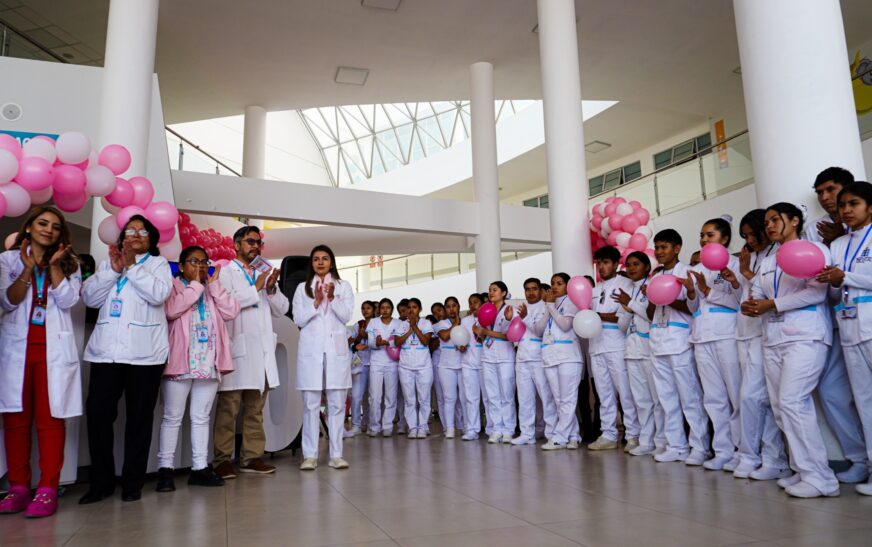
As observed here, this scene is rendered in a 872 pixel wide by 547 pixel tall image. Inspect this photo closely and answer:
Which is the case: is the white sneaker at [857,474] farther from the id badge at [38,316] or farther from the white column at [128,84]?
the white column at [128,84]

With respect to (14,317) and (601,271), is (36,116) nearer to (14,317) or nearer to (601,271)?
(14,317)

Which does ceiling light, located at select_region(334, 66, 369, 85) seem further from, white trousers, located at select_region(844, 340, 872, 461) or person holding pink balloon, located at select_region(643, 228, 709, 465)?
white trousers, located at select_region(844, 340, 872, 461)

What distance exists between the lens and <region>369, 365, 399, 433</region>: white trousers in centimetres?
671

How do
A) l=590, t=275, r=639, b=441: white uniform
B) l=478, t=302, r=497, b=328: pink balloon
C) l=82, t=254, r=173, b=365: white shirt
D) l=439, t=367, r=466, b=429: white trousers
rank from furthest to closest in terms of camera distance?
l=439, t=367, r=466, b=429: white trousers → l=478, t=302, r=497, b=328: pink balloon → l=590, t=275, r=639, b=441: white uniform → l=82, t=254, r=173, b=365: white shirt

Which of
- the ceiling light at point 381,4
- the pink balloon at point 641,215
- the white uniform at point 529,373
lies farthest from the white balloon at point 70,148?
the ceiling light at point 381,4

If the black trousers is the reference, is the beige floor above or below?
below

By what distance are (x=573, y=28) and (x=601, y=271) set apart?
10.7 feet

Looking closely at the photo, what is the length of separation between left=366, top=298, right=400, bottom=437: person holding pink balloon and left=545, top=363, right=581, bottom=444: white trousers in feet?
7.24

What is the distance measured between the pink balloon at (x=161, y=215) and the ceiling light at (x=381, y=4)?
5381 mm

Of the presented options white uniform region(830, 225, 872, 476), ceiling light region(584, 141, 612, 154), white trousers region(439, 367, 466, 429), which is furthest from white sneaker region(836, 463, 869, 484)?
ceiling light region(584, 141, 612, 154)

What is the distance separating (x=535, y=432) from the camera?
5.70 meters

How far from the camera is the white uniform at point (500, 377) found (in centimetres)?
568

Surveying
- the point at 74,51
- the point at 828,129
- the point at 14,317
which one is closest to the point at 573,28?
the point at 828,129

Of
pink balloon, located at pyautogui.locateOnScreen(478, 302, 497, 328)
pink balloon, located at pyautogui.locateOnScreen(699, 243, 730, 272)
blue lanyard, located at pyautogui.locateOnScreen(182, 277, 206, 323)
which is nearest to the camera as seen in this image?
pink balloon, located at pyautogui.locateOnScreen(699, 243, 730, 272)
